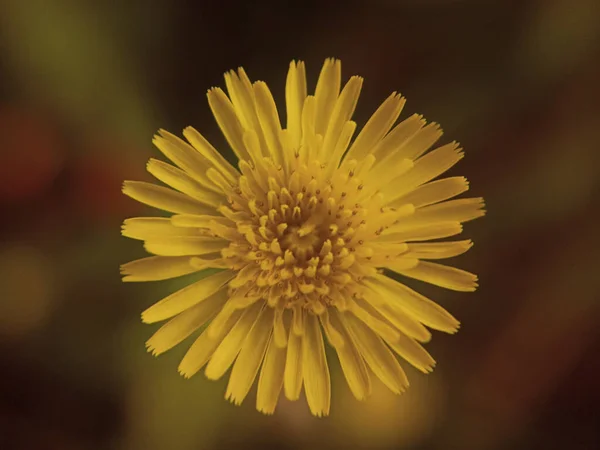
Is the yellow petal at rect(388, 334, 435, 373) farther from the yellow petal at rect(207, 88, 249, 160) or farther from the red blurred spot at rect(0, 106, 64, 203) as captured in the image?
the red blurred spot at rect(0, 106, 64, 203)

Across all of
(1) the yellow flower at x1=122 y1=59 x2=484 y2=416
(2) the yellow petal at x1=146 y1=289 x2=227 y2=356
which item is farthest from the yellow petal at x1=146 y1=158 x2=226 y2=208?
(2) the yellow petal at x1=146 y1=289 x2=227 y2=356

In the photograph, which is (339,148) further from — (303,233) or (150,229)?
(150,229)

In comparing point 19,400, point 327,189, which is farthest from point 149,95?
point 19,400

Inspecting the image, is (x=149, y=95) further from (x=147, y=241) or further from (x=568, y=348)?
(x=568, y=348)

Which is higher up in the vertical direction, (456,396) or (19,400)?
(19,400)

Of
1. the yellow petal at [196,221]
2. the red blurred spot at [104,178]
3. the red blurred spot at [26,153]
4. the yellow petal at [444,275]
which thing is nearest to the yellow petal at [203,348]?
the yellow petal at [196,221]
